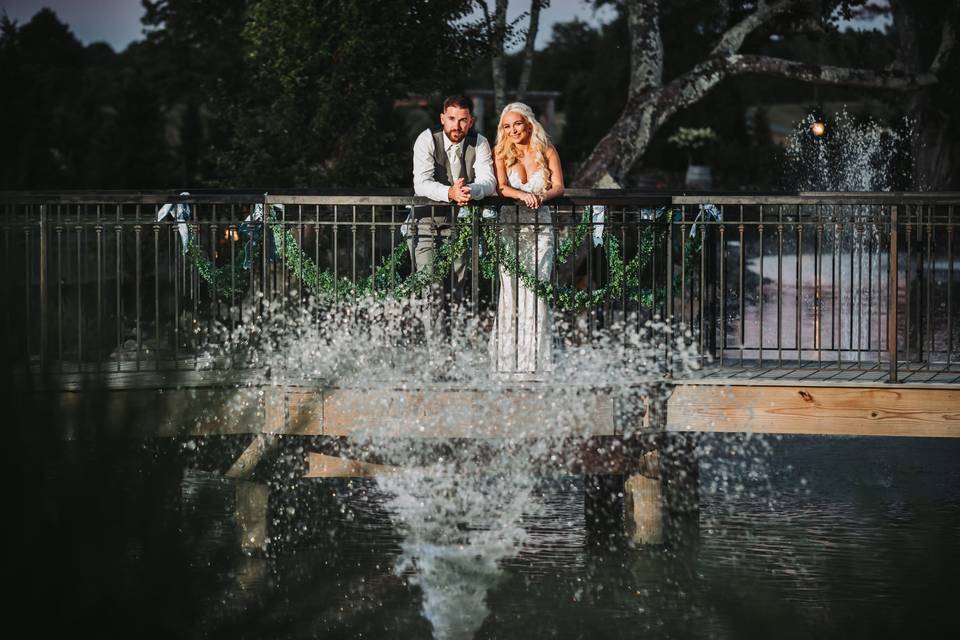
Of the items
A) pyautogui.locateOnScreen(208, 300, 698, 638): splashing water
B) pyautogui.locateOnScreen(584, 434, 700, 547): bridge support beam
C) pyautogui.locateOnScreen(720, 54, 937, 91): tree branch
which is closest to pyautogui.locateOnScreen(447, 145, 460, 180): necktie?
pyautogui.locateOnScreen(208, 300, 698, 638): splashing water

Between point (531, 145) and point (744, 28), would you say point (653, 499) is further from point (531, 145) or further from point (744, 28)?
point (744, 28)

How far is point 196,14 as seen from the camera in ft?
105

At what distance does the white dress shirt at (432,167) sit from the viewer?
8211 mm

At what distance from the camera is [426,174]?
8.46m

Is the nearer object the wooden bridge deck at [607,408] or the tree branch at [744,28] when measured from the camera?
the wooden bridge deck at [607,408]

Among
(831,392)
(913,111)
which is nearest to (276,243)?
(831,392)

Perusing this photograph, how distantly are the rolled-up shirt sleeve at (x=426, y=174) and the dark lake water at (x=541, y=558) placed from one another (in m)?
2.35

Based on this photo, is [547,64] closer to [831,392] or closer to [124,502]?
[831,392]

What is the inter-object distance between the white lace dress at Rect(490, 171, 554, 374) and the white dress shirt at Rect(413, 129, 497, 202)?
0.58 feet

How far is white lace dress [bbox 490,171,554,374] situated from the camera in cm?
848

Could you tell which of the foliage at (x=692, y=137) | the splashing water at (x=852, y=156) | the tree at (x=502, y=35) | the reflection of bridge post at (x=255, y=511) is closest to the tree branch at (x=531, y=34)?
the tree at (x=502, y=35)

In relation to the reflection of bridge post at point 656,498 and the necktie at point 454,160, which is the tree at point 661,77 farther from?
the necktie at point 454,160

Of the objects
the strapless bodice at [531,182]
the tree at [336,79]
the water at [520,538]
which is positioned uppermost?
the tree at [336,79]

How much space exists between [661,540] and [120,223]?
3.86m
